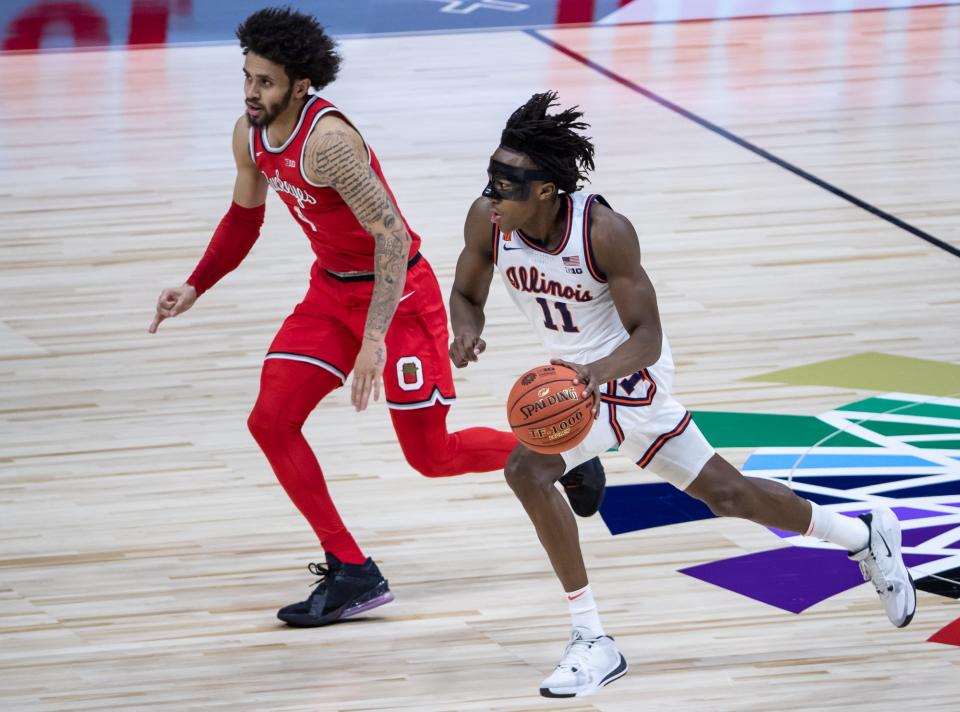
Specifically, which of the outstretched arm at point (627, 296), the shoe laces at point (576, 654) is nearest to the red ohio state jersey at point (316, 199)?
the outstretched arm at point (627, 296)

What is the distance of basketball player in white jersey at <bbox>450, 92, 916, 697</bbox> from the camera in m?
4.03

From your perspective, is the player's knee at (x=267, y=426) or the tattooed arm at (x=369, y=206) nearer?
the tattooed arm at (x=369, y=206)

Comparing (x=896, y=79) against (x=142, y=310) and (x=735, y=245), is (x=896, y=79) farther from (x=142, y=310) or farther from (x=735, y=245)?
(x=142, y=310)

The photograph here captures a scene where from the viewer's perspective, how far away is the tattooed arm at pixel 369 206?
433cm

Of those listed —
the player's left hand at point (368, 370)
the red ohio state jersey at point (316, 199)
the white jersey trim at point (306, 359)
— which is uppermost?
the red ohio state jersey at point (316, 199)

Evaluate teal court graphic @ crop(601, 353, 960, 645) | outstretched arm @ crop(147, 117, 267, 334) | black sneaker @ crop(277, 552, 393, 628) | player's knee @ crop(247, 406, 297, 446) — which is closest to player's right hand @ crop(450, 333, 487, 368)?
player's knee @ crop(247, 406, 297, 446)

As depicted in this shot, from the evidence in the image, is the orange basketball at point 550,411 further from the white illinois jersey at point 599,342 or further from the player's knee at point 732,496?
the player's knee at point 732,496

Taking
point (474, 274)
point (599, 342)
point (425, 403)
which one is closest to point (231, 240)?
point (425, 403)

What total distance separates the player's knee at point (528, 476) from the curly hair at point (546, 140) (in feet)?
2.40

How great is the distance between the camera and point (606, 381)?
12.9 feet

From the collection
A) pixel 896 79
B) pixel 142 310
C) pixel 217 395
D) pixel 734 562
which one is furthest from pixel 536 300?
pixel 896 79

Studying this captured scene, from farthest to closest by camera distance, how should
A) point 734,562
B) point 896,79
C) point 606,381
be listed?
point 896,79 < point 734,562 < point 606,381

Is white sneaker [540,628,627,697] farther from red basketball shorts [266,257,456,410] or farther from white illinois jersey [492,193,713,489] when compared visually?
red basketball shorts [266,257,456,410]

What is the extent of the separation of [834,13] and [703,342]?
26.8ft
